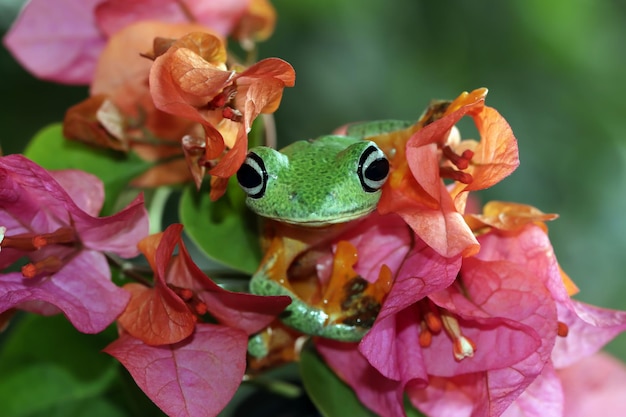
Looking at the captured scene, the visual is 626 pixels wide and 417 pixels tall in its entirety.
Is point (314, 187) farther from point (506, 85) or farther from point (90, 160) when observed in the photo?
point (506, 85)

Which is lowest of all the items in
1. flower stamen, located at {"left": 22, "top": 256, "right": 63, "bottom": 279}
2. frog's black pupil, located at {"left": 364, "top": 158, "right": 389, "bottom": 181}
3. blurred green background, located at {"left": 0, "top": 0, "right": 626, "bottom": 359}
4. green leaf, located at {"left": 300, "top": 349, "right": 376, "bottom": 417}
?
blurred green background, located at {"left": 0, "top": 0, "right": 626, "bottom": 359}

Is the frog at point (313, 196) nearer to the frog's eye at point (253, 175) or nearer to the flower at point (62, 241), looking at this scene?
the frog's eye at point (253, 175)

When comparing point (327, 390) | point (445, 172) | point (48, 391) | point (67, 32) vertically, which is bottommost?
point (48, 391)

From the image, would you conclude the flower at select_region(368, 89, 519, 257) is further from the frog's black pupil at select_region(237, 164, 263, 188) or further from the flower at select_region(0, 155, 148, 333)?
the flower at select_region(0, 155, 148, 333)

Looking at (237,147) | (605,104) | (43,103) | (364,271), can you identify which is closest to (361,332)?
(364,271)

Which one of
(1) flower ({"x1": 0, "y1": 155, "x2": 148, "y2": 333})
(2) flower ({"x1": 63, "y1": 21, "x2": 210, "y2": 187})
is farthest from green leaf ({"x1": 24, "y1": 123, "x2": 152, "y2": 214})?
(1) flower ({"x1": 0, "y1": 155, "x2": 148, "y2": 333})

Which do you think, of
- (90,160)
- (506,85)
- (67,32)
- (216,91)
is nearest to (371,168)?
(216,91)
